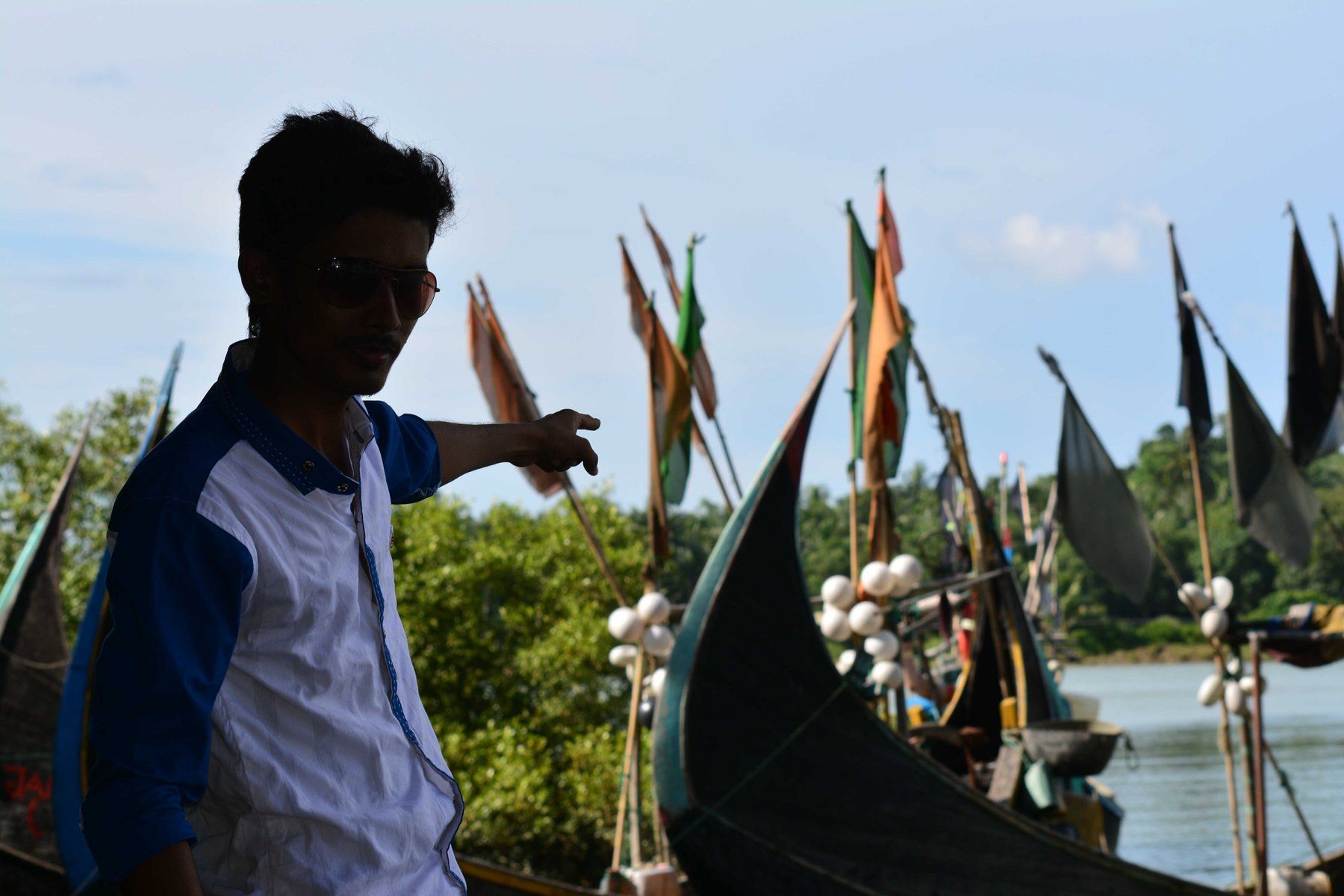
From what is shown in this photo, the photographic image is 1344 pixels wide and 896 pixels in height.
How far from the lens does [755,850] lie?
743 cm

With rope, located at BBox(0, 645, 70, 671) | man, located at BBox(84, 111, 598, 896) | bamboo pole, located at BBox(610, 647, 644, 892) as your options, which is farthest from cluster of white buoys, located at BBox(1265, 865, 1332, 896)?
man, located at BBox(84, 111, 598, 896)

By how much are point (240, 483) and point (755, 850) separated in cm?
641

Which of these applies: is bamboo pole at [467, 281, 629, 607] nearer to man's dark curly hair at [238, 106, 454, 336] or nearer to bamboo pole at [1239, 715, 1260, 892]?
bamboo pole at [1239, 715, 1260, 892]

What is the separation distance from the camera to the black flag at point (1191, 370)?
415 inches

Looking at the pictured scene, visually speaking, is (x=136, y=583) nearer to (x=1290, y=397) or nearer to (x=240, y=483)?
(x=240, y=483)

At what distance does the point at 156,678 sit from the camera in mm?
1245

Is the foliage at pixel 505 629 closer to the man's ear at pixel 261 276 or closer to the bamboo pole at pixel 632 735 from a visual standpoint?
the bamboo pole at pixel 632 735

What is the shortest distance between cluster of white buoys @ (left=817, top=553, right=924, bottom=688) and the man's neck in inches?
262

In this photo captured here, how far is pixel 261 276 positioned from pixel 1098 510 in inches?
376

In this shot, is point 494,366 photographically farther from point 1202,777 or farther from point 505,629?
point 1202,777

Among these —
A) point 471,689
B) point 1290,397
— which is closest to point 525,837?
point 471,689

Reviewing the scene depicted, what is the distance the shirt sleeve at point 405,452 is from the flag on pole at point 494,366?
846 centimetres

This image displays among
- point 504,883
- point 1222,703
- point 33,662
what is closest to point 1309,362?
point 1222,703

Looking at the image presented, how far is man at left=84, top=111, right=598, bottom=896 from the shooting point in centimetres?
125
